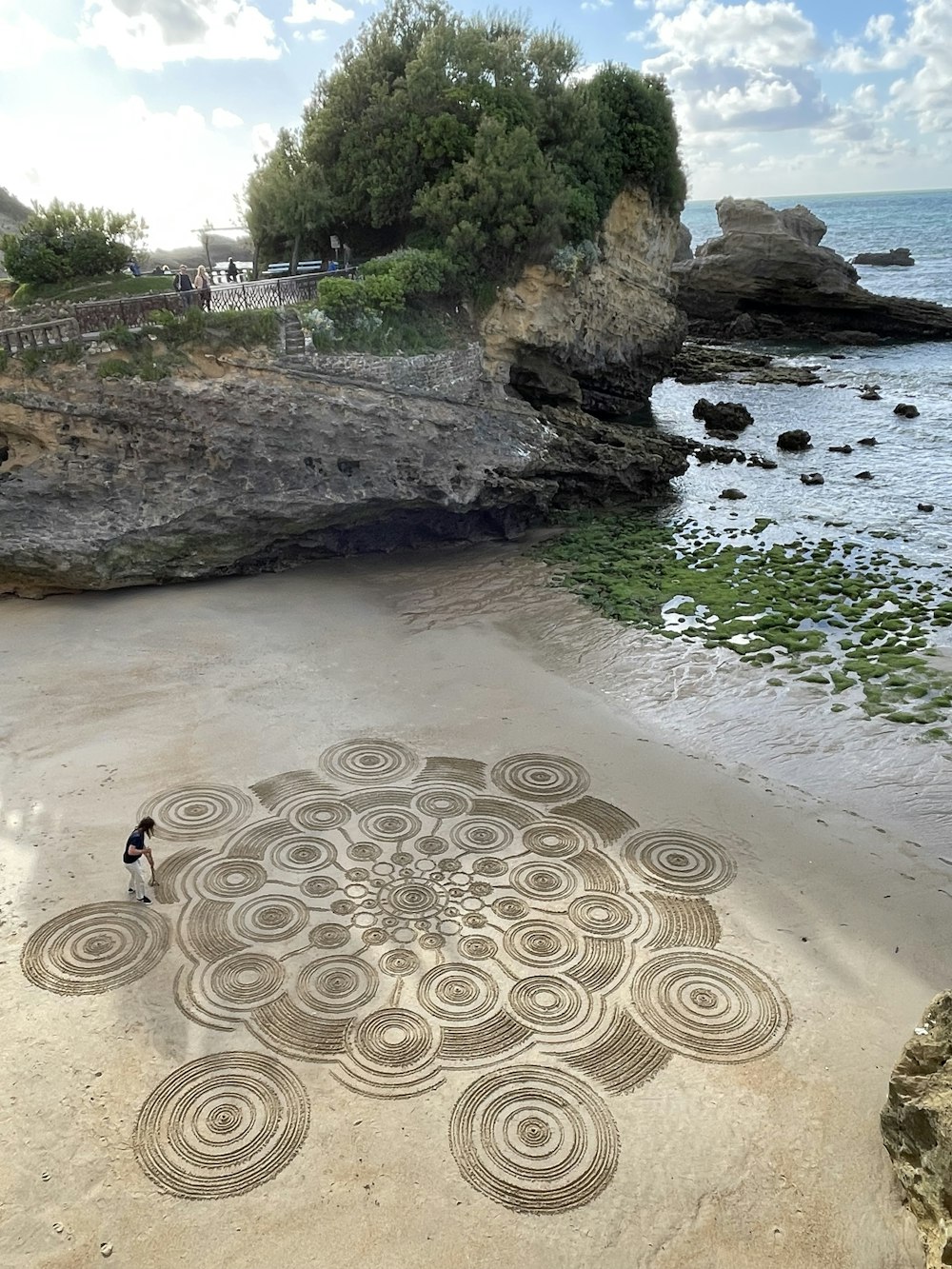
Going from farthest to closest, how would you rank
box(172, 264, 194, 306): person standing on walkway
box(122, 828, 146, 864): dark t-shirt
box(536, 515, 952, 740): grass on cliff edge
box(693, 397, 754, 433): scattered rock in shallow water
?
box(693, 397, 754, 433): scattered rock in shallow water
box(172, 264, 194, 306): person standing on walkway
box(536, 515, 952, 740): grass on cliff edge
box(122, 828, 146, 864): dark t-shirt

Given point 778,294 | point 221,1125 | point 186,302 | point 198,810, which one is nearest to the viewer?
point 221,1125

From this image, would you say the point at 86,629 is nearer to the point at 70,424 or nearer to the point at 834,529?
the point at 70,424

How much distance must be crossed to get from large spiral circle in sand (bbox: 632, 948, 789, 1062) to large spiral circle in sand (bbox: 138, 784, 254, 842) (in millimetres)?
7408

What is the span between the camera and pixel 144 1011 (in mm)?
11453

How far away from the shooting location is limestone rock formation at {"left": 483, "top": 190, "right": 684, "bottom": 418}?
103ft

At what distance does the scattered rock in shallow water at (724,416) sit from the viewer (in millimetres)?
41906

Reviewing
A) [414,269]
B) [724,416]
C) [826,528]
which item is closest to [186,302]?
[414,269]

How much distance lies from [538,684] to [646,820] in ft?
17.3

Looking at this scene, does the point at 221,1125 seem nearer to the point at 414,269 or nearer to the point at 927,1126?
the point at 927,1126

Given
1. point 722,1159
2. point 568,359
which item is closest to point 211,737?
point 722,1159

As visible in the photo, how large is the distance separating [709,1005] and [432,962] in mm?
3929

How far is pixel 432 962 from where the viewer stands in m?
12.5

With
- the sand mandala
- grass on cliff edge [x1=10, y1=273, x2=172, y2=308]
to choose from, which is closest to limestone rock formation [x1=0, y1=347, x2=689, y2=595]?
grass on cliff edge [x1=10, y1=273, x2=172, y2=308]

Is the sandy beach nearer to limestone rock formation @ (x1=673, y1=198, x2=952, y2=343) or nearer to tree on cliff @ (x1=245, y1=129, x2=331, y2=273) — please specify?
tree on cliff @ (x1=245, y1=129, x2=331, y2=273)
